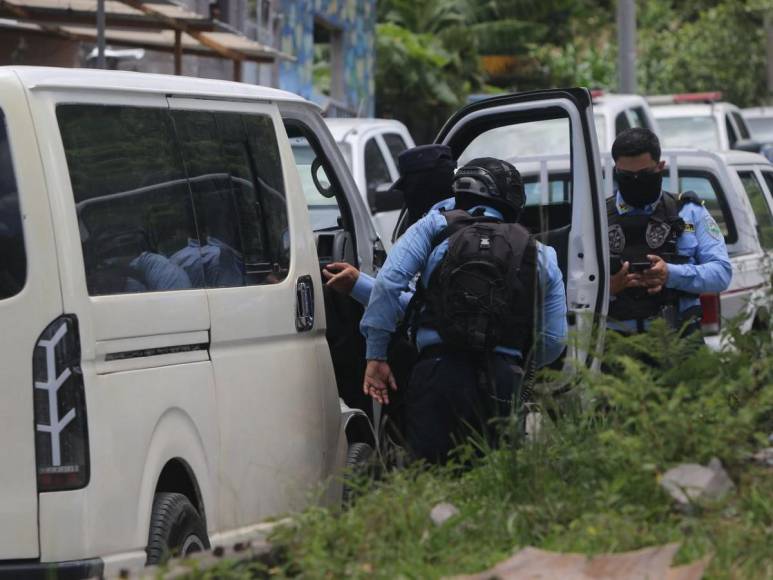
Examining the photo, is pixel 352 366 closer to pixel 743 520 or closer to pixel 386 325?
pixel 386 325

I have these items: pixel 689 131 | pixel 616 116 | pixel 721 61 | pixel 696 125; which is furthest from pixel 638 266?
pixel 721 61

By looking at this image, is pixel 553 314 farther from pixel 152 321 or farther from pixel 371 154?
pixel 371 154

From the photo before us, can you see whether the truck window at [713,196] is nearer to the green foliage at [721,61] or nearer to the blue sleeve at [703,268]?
the blue sleeve at [703,268]

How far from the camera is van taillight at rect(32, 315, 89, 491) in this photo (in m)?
4.41

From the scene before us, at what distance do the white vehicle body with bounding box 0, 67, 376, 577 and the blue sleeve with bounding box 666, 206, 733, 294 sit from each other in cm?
190

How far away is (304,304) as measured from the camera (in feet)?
19.3

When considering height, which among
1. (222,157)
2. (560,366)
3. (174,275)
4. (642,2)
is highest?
(642,2)

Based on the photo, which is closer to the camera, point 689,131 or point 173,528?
point 173,528

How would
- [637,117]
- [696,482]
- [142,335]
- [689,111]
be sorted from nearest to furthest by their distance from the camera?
[696,482] → [142,335] → [637,117] → [689,111]

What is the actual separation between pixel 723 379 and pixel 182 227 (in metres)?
1.78

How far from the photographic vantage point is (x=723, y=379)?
4762 mm

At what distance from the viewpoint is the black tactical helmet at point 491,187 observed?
234 inches

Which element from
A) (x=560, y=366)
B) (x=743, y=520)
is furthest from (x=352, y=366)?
(x=743, y=520)

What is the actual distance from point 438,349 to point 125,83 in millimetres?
1613
